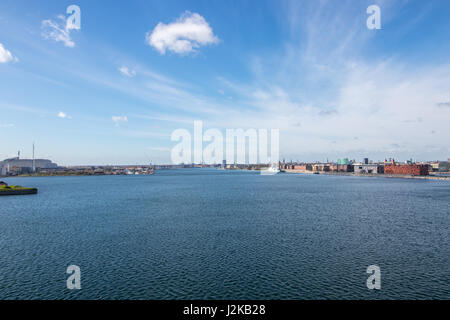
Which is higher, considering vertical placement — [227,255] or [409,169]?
[409,169]

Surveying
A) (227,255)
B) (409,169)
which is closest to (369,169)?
(409,169)

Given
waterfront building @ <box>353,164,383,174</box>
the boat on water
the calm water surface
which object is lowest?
the calm water surface

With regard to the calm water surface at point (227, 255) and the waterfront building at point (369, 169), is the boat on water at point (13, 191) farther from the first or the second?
the waterfront building at point (369, 169)

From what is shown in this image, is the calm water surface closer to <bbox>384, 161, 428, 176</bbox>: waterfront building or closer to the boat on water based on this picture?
the boat on water

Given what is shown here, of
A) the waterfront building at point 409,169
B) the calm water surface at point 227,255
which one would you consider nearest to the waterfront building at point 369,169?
the waterfront building at point 409,169

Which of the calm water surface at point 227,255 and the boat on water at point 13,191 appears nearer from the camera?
the calm water surface at point 227,255

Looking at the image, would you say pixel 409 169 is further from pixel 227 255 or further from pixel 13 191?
pixel 13 191

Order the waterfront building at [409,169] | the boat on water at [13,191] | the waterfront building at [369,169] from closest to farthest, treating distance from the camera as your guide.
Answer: the boat on water at [13,191] < the waterfront building at [409,169] < the waterfront building at [369,169]

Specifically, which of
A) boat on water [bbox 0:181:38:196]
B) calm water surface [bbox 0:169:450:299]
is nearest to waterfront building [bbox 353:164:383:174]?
calm water surface [bbox 0:169:450:299]

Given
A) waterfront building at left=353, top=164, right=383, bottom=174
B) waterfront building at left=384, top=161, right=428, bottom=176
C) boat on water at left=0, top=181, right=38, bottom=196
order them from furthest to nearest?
waterfront building at left=353, top=164, right=383, bottom=174 → waterfront building at left=384, top=161, right=428, bottom=176 → boat on water at left=0, top=181, right=38, bottom=196

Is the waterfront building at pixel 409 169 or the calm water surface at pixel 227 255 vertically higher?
the waterfront building at pixel 409 169

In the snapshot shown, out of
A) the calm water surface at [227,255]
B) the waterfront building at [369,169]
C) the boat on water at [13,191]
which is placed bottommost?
the calm water surface at [227,255]
